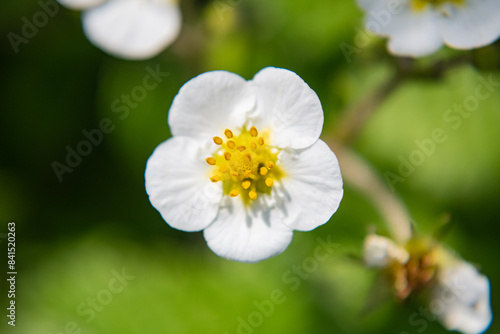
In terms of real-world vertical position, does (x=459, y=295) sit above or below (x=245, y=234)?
below

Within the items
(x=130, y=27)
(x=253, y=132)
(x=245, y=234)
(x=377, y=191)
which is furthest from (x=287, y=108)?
(x=130, y=27)

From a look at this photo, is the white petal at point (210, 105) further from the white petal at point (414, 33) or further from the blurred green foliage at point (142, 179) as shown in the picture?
the blurred green foliage at point (142, 179)

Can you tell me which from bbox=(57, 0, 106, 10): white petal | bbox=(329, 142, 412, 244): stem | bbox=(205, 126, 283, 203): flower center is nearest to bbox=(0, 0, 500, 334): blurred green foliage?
bbox=(329, 142, 412, 244): stem

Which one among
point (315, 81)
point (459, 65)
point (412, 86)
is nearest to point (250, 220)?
point (459, 65)

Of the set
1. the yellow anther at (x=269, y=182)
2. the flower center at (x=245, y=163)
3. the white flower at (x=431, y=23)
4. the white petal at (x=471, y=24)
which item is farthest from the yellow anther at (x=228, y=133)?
the white petal at (x=471, y=24)

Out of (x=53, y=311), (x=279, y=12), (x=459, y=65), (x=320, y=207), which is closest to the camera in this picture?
(x=320, y=207)

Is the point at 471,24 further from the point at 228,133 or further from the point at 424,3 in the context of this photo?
the point at 228,133

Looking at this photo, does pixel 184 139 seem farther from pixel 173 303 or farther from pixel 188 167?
pixel 173 303

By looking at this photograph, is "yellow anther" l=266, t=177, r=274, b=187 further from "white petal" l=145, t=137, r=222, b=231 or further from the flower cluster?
the flower cluster
